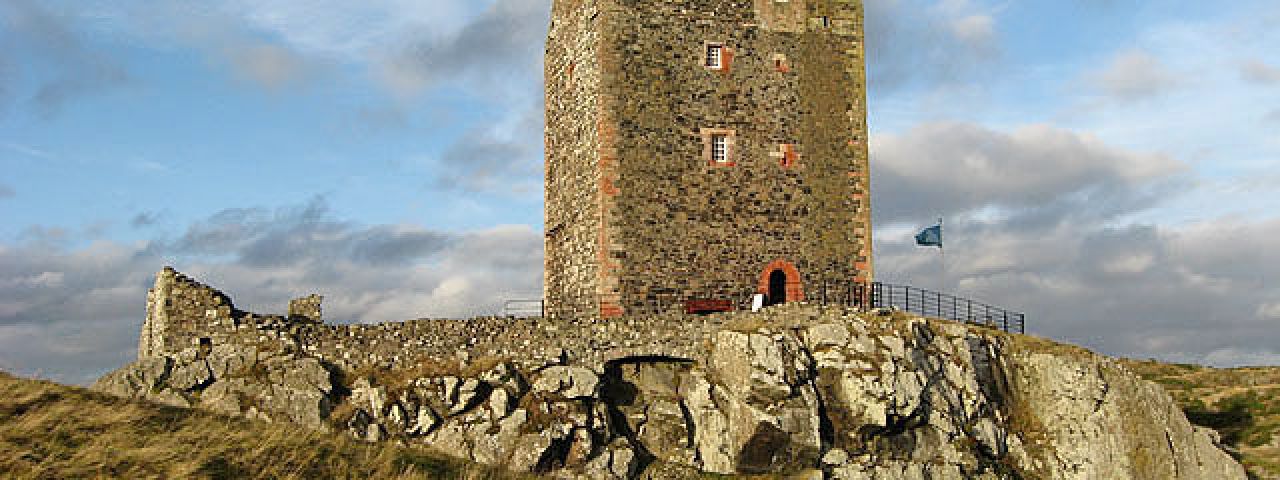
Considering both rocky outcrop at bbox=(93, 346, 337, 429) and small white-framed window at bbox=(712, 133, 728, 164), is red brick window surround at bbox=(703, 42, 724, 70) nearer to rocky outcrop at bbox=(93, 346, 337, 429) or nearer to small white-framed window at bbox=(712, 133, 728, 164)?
small white-framed window at bbox=(712, 133, 728, 164)

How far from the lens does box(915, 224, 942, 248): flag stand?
1442 inches

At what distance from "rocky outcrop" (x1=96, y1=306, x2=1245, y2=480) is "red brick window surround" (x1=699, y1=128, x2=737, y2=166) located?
5401 mm

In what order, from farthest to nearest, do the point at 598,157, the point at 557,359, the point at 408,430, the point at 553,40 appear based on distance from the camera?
the point at 553,40, the point at 598,157, the point at 557,359, the point at 408,430

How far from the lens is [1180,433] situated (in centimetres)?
3222

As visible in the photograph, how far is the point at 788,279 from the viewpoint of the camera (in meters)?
33.3

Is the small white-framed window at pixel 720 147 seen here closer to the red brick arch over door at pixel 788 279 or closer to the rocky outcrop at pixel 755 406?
the red brick arch over door at pixel 788 279

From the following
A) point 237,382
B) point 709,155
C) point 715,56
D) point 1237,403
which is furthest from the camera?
point 1237,403

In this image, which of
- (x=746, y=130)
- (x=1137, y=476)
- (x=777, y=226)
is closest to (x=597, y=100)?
(x=746, y=130)

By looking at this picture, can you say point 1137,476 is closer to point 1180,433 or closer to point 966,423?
point 1180,433

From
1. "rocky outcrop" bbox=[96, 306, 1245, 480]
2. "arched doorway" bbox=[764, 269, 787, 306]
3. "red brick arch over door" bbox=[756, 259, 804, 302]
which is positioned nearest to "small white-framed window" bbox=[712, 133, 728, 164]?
"red brick arch over door" bbox=[756, 259, 804, 302]

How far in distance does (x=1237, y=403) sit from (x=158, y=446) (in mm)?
40271

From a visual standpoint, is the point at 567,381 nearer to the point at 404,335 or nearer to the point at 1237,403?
the point at 404,335

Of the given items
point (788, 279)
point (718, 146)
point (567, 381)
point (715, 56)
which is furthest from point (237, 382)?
point (715, 56)

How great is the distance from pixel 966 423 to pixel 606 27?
52.0ft
